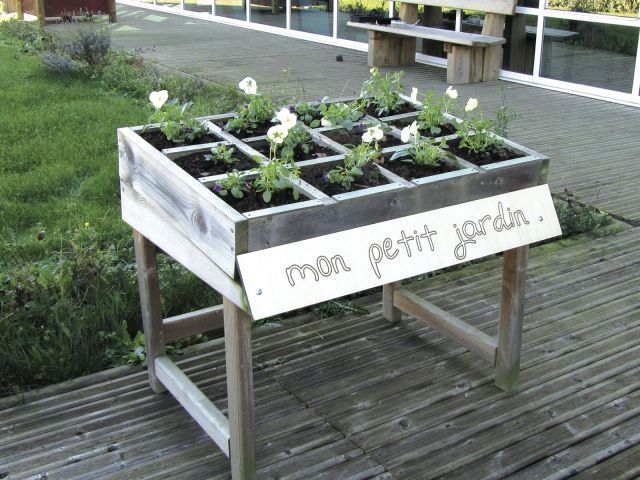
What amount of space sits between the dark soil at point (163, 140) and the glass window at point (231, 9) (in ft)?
38.2

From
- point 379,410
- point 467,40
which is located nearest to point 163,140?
point 379,410

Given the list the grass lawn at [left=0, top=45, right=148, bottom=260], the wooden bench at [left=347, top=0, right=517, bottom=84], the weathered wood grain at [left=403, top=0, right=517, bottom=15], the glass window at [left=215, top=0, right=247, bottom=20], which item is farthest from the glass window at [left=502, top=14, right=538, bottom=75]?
the glass window at [left=215, top=0, right=247, bottom=20]

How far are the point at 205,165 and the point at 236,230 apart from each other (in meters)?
0.50

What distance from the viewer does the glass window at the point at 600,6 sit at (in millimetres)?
7746

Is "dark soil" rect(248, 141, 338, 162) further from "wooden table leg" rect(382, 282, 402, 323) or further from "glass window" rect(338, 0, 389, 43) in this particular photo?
"glass window" rect(338, 0, 389, 43)

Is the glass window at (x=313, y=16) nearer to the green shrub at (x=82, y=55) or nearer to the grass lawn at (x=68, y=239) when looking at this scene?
the green shrub at (x=82, y=55)

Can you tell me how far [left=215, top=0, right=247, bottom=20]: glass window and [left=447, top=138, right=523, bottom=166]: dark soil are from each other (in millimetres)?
11762

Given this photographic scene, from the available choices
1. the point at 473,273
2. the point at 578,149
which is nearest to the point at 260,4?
the point at 578,149

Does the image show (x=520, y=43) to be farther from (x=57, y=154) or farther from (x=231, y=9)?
(x=231, y=9)

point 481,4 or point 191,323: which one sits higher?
point 481,4

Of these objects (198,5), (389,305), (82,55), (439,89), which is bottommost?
(389,305)

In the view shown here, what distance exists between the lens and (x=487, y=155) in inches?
107

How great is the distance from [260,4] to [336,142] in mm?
11157

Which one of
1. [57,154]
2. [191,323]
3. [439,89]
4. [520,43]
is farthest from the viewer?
[520,43]
